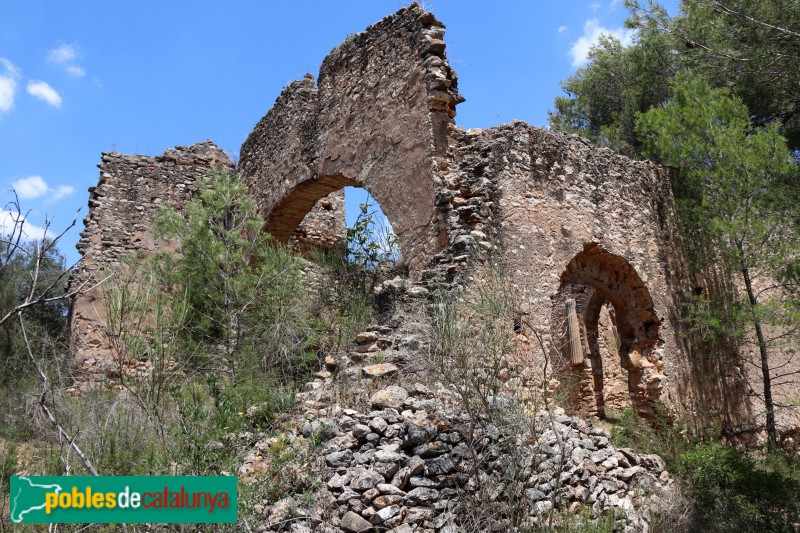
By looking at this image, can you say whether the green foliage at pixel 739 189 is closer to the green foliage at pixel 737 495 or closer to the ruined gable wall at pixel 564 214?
the ruined gable wall at pixel 564 214

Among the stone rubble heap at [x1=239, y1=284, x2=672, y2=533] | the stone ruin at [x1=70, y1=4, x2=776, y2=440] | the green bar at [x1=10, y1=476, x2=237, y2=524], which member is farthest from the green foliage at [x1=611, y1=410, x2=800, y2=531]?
the green bar at [x1=10, y1=476, x2=237, y2=524]

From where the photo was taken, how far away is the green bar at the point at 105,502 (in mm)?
3879

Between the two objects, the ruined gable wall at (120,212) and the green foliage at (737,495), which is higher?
the ruined gable wall at (120,212)

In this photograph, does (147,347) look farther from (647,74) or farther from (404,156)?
(647,74)

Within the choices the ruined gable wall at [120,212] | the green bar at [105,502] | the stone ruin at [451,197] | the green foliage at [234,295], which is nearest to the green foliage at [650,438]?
the stone ruin at [451,197]

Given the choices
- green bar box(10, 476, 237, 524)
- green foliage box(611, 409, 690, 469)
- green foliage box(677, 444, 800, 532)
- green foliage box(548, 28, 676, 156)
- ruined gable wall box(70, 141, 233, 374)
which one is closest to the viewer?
green bar box(10, 476, 237, 524)

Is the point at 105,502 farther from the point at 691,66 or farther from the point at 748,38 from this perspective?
the point at 691,66

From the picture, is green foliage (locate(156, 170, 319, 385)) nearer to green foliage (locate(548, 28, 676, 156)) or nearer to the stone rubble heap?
the stone rubble heap

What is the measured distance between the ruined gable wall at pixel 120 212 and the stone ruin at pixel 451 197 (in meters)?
0.03

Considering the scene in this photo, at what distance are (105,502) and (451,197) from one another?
505 centimetres

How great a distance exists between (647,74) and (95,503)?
14.0 m

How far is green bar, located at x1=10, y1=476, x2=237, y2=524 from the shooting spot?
12.7 ft

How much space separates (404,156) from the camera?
28.1 ft

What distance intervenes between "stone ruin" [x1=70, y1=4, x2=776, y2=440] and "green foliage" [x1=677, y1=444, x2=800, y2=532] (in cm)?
149
